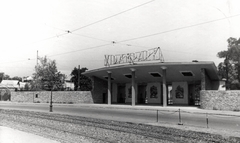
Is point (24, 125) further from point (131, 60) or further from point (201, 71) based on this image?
point (201, 71)

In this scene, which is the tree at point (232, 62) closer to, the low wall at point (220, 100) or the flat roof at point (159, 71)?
the flat roof at point (159, 71)

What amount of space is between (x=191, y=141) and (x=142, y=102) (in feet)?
93.0

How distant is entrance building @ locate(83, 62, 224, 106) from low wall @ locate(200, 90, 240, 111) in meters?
2.86

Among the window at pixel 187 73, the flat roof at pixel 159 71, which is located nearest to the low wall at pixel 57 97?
the flat roof at pixel 159 71

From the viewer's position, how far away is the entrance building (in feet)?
91.2

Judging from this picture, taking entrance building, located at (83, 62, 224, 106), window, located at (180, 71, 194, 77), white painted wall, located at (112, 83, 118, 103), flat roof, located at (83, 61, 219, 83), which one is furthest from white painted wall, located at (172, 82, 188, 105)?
white painted wall, located at (112, 83, 118, 103)

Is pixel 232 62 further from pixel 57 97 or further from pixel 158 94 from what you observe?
pixel 57 97

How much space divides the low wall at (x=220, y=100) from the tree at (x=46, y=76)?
4187cm

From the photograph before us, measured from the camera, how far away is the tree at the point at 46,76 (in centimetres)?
5829

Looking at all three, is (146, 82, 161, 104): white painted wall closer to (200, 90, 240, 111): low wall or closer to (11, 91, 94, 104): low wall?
(11, 91, 94, 104): low wall

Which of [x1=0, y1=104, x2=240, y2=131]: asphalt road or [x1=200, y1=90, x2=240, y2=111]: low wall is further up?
[x1=200, y1=90, x2=240, y2=111]: low wall

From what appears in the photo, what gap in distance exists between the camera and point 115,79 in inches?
1491

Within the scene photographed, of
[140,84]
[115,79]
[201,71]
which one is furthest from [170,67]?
[115,79]

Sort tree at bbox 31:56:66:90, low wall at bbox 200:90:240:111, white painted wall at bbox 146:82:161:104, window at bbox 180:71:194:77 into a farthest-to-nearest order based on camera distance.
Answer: tree at bbox 31:56:66:90 → white painted wall at bbox 146:82:161:104 → window at bbox 180:71:194:77 → low wall at bbox 200:90:240:111
